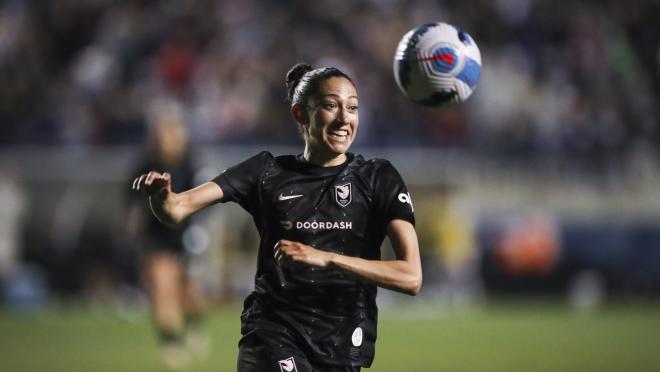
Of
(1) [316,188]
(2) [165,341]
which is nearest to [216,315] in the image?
(2) [165,341]

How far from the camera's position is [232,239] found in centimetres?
1694

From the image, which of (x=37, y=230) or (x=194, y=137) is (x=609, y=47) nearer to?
(x=194, y=137)

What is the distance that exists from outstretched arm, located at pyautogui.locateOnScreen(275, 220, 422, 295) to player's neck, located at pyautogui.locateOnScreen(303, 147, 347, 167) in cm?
46

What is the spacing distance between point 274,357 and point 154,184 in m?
0.95

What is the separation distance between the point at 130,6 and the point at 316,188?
15.8 metres

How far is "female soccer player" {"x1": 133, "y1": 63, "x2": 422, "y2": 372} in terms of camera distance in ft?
16.5

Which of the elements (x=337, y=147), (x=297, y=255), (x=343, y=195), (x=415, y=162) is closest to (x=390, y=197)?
(x=343, y=195)

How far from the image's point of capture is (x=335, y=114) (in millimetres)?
5094

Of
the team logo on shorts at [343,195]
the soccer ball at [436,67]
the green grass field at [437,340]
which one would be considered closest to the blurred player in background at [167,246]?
the green grass field at [437,340]

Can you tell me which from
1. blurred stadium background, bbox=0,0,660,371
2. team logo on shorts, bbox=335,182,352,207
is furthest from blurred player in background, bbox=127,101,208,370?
team logo on shorts, bbox=335,182,352,207

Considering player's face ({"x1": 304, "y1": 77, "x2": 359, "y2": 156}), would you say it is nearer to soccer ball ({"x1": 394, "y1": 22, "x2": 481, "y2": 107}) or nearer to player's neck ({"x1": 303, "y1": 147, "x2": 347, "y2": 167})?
player's neck ({"x1": 303, "y1": 147, "x2": 347, "y2": 167})

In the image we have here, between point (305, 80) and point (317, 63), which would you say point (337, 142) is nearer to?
point (305, 80)

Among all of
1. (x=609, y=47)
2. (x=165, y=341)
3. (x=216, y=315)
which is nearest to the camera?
(x=165, y=341)

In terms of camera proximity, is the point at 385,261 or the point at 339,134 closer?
the point at 385,261
